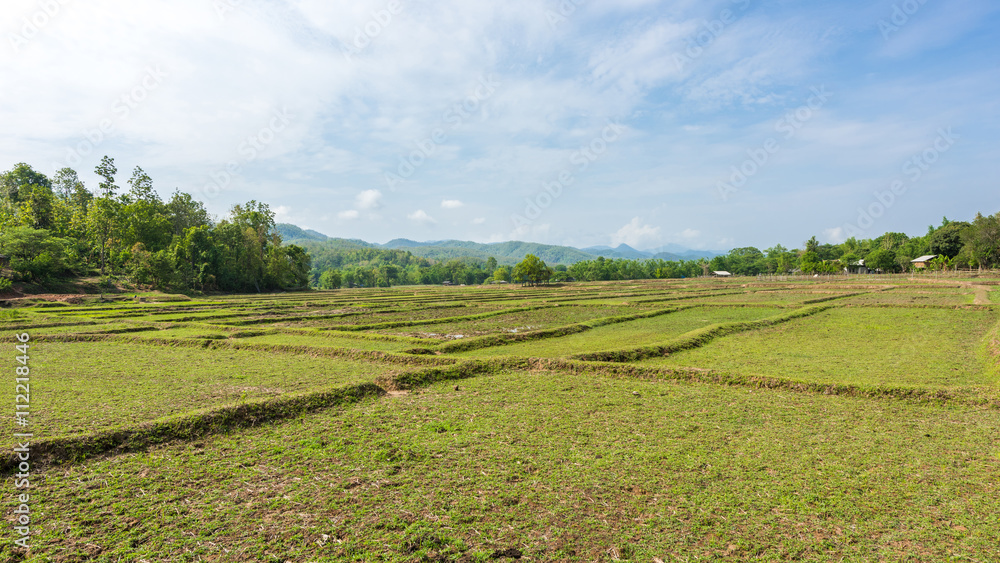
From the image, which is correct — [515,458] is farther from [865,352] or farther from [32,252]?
[32,252]

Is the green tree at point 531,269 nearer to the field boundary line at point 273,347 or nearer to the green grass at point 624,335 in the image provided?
the green grass at point 624,335

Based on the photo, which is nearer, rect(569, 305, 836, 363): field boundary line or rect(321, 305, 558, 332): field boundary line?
rect(569, 305, 836, 363): field boundary line

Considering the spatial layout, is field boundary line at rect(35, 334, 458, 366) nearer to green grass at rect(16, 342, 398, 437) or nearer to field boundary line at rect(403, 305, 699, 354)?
green grass at rect(16, 342, 398, 437)

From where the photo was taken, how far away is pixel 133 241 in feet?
205

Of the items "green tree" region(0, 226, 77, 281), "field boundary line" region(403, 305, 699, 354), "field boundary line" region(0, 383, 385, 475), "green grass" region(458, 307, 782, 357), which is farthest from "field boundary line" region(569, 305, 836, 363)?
"green tree" region(0, 226, 77, 281)

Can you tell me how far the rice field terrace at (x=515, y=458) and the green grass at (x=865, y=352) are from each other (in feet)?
0.64

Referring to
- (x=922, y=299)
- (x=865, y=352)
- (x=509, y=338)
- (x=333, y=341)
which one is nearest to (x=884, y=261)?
(x=922, y=299)

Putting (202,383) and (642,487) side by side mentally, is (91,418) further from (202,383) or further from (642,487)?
(642,487)

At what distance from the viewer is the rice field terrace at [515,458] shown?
186 inches

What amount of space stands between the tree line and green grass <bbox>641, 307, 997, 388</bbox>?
62089mm

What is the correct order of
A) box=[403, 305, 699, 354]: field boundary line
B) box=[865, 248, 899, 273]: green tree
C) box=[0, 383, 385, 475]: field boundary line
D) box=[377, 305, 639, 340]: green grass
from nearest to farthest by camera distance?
1. box=[0, 383, 385, 475]: field boundary line
2. box=[403, 305, 699, 354]: field boundary line
3. box=[377, 305, 639, 340]: green grass
4. box=[865, 248, 899, 273]: green tree

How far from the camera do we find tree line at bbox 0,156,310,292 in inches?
1887

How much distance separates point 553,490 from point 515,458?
3.68 feet

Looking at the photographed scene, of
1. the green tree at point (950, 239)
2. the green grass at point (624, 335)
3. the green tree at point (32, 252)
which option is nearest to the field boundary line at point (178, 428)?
the green grass at point (624, 335)
